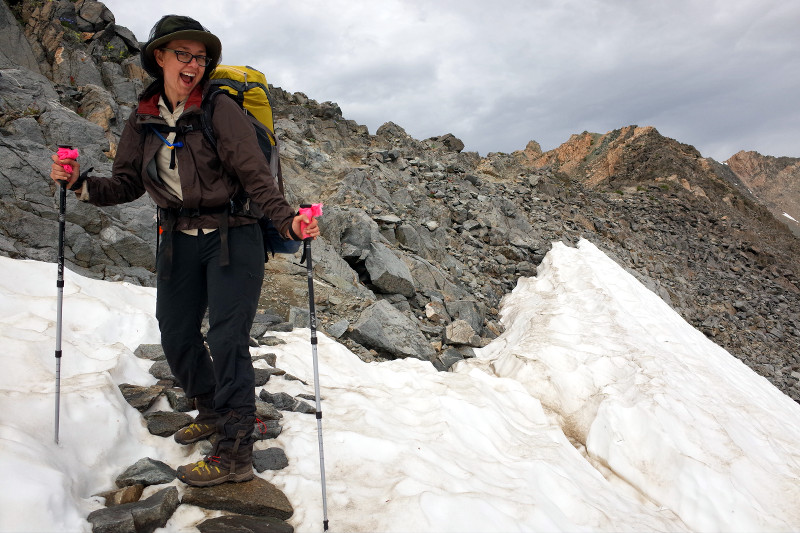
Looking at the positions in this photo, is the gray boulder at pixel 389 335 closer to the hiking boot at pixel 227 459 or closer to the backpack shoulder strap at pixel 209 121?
the hiking boot at pixel 227 459

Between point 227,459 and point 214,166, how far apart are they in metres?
2.65

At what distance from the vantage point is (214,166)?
3.92 meters

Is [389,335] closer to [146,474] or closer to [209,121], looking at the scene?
[146,474]

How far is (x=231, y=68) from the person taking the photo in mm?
4246

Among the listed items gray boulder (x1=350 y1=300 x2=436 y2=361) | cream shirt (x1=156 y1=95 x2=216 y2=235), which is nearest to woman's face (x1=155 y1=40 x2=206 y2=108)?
cream shirt (x1=156 y1=95 x2=216 y2=235)

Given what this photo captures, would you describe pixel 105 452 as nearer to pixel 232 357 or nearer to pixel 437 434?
pixel 232 357

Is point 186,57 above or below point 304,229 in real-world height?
above

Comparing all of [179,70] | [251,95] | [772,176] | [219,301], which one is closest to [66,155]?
[179,70]

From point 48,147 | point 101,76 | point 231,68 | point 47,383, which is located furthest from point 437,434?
point 101,76

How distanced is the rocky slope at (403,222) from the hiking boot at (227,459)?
6.05m

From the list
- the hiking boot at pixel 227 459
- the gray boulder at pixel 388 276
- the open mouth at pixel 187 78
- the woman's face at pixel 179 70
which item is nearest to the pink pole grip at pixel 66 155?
the woman's face at pixel 179 70

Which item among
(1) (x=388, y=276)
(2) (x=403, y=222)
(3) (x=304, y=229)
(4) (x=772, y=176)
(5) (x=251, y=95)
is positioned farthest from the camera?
(4) (x=772, y=176)

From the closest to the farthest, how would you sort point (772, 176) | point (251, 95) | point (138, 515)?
point (138, 515), point (251, 95), point (772, 176)

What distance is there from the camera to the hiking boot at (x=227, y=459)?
403cm
